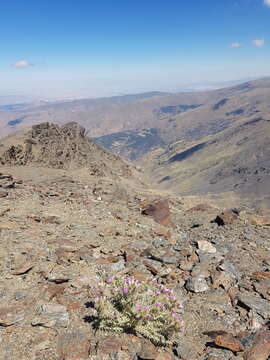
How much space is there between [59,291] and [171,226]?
737 centimetres

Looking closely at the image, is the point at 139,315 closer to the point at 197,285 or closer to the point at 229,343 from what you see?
the point at 229,343

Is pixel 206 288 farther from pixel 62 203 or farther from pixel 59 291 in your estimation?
pixel 62 203

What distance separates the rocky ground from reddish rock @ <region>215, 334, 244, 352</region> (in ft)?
0.05

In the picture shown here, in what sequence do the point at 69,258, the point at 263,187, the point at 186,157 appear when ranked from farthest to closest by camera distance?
the point at 186,157 < the point at 263,187 < the point at 69,258

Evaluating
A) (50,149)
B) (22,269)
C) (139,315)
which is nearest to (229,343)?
(139,315)

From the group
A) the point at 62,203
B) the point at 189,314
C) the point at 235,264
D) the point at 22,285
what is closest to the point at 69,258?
the point at 22,285

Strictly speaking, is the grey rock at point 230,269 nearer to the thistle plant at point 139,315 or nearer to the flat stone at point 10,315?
the thistle plant at point 139,315

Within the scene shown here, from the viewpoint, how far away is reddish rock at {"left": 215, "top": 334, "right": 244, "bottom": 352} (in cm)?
482

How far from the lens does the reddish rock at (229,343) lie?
15.8 ft

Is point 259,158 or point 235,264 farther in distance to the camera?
point 259,158

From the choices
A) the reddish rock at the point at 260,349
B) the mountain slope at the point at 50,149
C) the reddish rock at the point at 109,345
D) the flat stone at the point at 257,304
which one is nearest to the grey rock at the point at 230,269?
the flat stone at the point at 257,304

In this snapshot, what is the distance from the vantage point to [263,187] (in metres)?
95.0

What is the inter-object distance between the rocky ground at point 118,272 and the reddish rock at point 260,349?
2 centimetres

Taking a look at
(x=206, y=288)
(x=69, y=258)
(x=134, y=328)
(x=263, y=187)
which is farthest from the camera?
(x=263, y=187)
